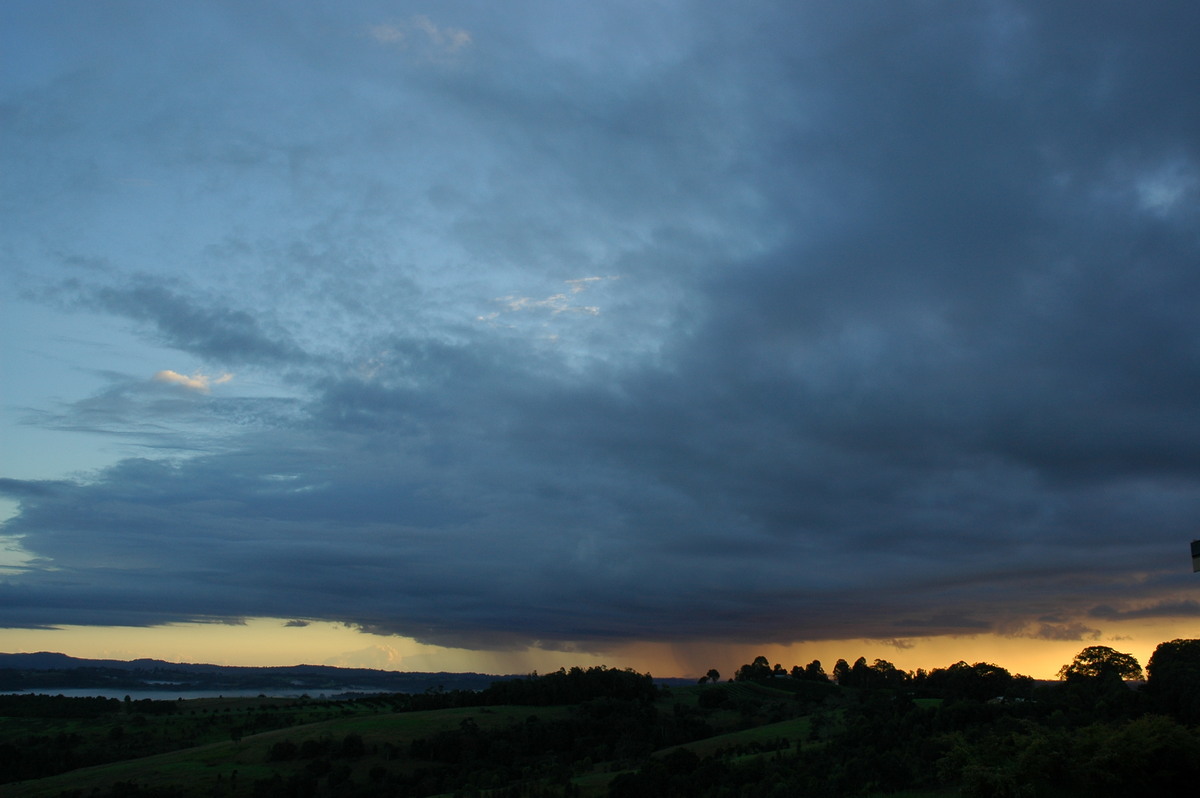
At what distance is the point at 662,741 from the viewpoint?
97.8 metres

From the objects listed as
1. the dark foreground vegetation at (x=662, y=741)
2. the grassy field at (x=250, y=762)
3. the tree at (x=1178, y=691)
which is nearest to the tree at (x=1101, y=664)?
the dark foreground vegetation at (x=662, y=741)

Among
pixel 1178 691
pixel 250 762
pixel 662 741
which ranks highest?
pixel 1178 691

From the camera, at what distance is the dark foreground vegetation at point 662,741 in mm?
25422

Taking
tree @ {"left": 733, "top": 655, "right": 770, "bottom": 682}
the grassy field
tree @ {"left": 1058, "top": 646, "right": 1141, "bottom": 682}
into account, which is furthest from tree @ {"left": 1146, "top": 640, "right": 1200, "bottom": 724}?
tree @ {"left": 733, "top": 655, "right": 770, "bottom": 682}

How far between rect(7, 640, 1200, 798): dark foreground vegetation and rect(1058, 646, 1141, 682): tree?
1.32 ft

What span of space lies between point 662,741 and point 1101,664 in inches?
2712

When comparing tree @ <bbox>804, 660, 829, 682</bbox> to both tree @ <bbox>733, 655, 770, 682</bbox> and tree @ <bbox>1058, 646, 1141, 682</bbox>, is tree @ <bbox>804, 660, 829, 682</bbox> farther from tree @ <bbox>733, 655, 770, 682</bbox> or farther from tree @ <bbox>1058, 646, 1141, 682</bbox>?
tree @ <bbox>1058, 646, 1141, 682</bbox>

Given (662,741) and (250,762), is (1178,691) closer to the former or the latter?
(662,741)

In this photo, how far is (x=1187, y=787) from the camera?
80.9ft

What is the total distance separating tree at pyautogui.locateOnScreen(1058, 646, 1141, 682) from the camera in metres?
112

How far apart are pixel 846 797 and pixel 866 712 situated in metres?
36.1

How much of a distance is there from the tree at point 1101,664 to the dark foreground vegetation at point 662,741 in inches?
15.9

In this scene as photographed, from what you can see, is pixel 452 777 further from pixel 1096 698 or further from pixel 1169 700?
pixel 1169 700

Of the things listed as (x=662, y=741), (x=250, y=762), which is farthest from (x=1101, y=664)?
(x=250, y=762)
